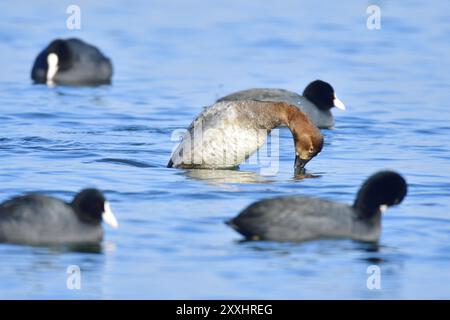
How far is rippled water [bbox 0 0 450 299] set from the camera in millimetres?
10648

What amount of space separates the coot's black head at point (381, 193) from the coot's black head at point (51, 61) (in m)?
11.7

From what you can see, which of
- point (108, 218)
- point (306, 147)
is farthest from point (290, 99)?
point (108, 218)

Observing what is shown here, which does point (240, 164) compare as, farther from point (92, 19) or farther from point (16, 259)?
point (92, 19)

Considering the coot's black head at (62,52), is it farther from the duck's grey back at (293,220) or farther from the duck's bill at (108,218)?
the duck's grey back at (293,220)

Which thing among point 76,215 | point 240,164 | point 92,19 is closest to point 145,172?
point 240,164

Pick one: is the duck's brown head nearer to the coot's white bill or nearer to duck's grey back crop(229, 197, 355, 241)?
duck's grey back crop(229, 197, 355, 241)

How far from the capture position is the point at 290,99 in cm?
1870

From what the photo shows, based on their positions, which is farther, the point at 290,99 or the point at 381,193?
the point at 290,99

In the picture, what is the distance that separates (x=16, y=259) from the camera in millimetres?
10789

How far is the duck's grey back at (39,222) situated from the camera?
11070 millimetres

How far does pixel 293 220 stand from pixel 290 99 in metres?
7.44

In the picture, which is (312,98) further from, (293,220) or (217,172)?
(293,220)

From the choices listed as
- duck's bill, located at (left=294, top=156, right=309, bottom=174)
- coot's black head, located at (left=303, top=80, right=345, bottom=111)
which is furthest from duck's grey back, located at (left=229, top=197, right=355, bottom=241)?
coot's black head, located at (left=303, top=80, right=345, bottom=111)
